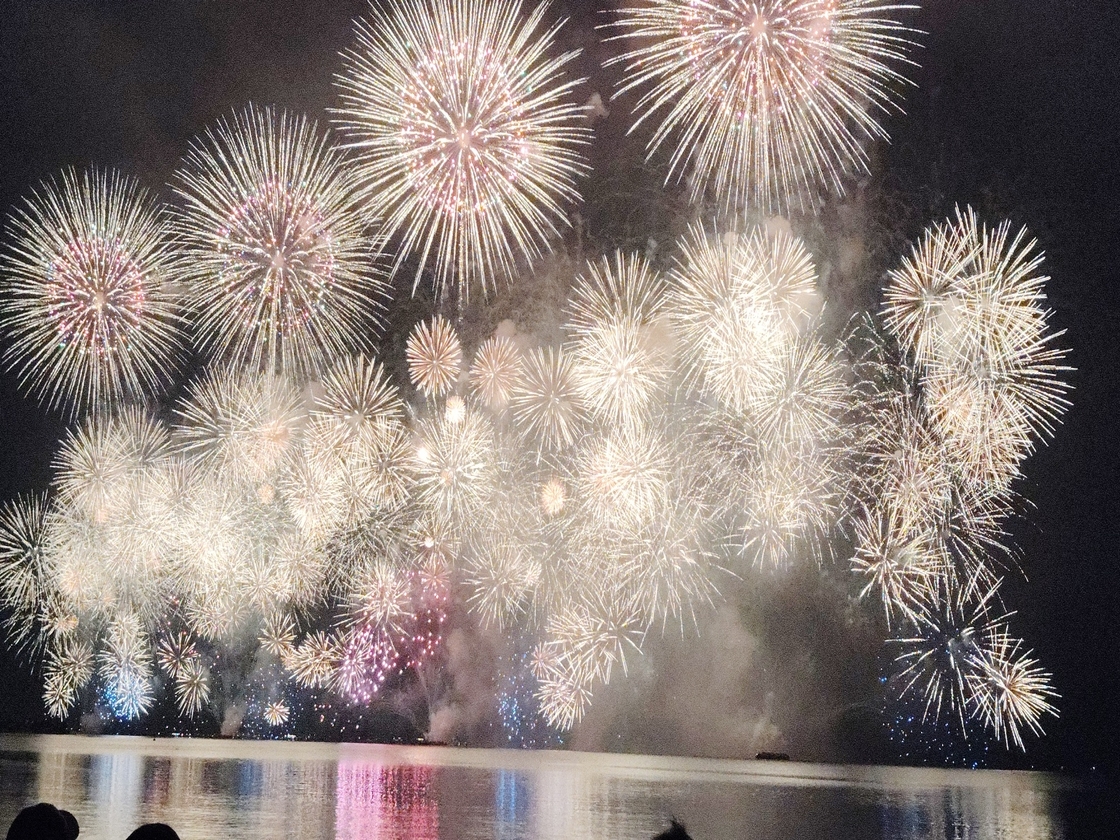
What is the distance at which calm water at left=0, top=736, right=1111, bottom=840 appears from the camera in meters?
19.2

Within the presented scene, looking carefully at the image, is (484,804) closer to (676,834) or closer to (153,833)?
(153,833)

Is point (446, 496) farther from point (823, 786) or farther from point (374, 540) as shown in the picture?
point (823, 786)

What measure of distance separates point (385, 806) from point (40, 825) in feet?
64.3

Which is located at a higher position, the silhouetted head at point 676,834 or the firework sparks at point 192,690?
the silhouetted head at point 676,834

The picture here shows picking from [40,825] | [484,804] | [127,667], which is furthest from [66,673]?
[40,825]

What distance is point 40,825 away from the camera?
5504mm

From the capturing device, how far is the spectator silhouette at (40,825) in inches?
216

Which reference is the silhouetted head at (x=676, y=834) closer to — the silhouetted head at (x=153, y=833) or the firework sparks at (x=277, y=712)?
the silhouetted head at (x=153, y=833)

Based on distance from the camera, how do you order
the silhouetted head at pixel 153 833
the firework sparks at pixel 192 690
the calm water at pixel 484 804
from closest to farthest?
the silhouetted head at pixel 153 833
the calm water at pixel 484 804
the firework sparks at pixel 192 690

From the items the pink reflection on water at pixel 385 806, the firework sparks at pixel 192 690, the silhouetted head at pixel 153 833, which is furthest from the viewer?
the firework sparks at pixel 192 690

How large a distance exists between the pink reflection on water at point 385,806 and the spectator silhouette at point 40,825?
1192cm

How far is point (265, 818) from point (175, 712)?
76573mm

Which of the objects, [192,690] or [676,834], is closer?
[676,834]

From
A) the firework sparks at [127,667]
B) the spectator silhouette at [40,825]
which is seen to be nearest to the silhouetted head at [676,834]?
the spectator silhouette at [40,825]
